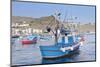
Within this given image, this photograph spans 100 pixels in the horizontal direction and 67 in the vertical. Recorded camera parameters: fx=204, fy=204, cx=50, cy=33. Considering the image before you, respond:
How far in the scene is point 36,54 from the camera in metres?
2.38

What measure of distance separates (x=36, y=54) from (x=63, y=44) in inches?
14.4

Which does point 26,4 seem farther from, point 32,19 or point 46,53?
point 46,53

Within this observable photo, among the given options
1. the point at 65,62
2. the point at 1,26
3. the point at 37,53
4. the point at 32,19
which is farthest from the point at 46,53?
the point at 1,26

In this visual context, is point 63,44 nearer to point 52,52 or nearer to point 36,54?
point 52,52

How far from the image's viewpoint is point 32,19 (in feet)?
7.83

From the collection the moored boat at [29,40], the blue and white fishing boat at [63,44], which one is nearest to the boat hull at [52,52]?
the blue and white fishing boat at [63,44]

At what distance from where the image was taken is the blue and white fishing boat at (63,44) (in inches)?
96.1

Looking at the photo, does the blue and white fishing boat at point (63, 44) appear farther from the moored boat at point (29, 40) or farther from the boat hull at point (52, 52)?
the moored boat at point (29, 40)

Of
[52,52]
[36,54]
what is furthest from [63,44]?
[36,54]

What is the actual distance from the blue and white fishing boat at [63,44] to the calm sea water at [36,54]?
60mm

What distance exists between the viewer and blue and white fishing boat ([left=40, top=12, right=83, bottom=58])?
2.44 meters

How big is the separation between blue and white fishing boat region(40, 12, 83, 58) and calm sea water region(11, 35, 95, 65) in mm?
60

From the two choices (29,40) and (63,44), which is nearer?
(29,40)

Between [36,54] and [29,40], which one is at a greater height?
[29,40]
